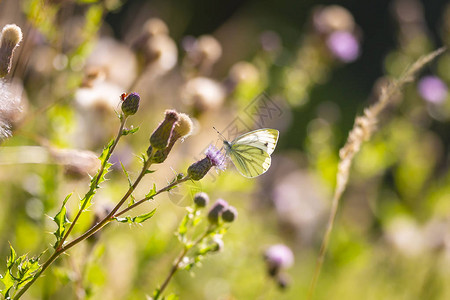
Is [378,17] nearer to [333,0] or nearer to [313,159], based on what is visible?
[333,0]

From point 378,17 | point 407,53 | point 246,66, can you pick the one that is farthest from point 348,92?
point 246,66

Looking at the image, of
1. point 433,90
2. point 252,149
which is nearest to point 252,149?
point 252,149

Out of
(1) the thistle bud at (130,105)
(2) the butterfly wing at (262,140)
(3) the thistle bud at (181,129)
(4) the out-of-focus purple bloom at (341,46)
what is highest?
(4) the out-of-focus purple bloom at (341,46)

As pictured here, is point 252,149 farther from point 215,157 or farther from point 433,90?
point 433,90

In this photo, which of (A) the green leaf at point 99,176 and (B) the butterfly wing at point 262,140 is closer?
(A) the green leaf at point 99,176

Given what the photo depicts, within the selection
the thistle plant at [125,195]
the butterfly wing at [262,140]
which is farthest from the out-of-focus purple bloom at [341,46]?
the thistle plant at [125,195]

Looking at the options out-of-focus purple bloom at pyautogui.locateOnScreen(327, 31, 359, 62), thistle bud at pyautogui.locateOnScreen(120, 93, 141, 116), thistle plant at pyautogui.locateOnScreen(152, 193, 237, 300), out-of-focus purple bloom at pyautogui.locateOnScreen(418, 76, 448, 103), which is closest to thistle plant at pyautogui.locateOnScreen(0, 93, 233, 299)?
thistle bud at pyautogui.locateOnScreen(120, 93, 141, 116)

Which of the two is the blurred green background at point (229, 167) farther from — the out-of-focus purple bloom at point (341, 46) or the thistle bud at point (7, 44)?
the thistle bud at point (7, 44)
